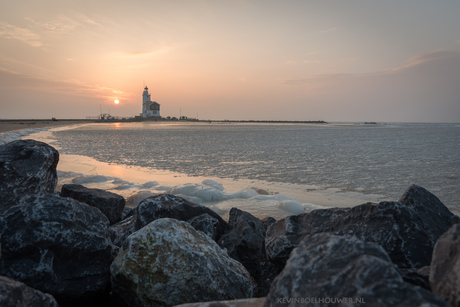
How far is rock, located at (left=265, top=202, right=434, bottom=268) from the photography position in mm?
3008

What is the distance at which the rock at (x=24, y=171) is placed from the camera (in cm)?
Answer: 433

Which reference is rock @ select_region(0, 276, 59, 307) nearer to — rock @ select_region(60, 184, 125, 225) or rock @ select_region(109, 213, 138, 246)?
rock @ select_region(109, 213, 138, 246)

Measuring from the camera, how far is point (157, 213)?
4430mm

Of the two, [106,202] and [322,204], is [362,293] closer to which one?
[106,202]

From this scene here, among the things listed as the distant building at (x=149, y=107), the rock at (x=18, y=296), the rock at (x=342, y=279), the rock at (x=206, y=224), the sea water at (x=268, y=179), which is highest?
the distant building at (x=149, y=107)

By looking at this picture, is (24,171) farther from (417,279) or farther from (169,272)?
(417,279)

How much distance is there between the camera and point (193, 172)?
11.5 m

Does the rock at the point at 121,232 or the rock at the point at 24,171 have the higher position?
the rock at the point at 24,171

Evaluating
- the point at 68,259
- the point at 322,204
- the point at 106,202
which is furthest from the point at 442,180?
the point at 68,259

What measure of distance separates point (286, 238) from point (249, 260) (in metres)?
0.86

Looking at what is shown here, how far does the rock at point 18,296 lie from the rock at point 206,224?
7.11 ft

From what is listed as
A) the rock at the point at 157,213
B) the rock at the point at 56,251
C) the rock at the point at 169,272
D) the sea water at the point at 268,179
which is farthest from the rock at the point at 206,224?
the sea water at the point at 268,179

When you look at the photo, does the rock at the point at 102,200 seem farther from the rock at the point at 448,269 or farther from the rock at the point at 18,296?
the rock at the point at 448,269

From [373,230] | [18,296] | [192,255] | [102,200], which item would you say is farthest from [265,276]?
[102,200]
